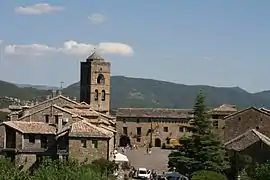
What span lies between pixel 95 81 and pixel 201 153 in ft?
146

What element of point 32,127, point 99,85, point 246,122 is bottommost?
point 32,127

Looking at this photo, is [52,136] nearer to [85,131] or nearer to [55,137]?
[55,137]

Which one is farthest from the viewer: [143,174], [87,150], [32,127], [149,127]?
[149,127]

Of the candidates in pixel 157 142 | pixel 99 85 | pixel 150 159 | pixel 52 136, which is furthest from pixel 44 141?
pixel 99 85

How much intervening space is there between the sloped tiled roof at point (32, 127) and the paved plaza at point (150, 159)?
1005 cm

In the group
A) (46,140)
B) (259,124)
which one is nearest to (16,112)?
(46,140)

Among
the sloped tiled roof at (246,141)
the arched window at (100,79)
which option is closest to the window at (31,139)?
the sloped tiled roof at (246,141)

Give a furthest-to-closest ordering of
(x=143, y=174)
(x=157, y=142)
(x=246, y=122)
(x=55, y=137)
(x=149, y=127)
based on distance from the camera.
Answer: (x=157, y=142), (x=149, y=127), (x=246, y=122), (x=55, y=137), (x=143, y=174)

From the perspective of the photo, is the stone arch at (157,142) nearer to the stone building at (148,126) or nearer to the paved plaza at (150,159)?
the stone building at (148,126)

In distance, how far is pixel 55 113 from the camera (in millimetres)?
58000

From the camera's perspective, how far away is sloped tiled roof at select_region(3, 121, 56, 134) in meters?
53.1

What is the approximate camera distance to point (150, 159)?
69625mm

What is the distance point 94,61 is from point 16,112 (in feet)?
86.7

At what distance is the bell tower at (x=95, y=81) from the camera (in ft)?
305
